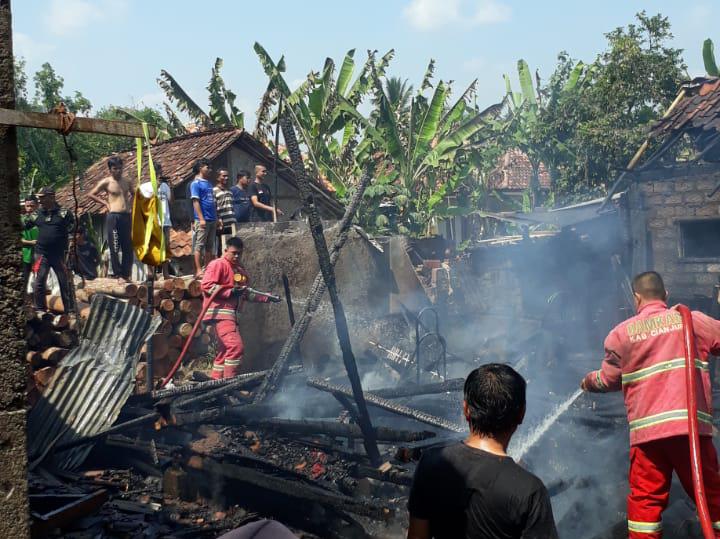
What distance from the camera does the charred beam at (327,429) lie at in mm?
6047

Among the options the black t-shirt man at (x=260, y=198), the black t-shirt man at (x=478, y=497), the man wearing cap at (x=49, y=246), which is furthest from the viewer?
the black t-shirt man at (x=260, y=198)

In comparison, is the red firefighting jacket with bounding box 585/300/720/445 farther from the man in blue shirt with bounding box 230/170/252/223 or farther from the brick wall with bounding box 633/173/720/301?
the man in blue shirt with bounding box 230/170/252/223

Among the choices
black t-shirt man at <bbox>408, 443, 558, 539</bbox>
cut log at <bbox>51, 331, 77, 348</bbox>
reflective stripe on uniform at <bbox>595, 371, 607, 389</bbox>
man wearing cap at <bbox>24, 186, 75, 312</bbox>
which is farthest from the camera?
man wearing cap at <bbox>24, 186, 75, 312</bbox>

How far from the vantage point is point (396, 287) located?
12945 millimetres

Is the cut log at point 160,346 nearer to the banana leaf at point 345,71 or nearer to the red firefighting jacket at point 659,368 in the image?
the red firefighting jacket at point 659,368

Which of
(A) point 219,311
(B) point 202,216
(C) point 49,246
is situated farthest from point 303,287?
(C) point 49,246

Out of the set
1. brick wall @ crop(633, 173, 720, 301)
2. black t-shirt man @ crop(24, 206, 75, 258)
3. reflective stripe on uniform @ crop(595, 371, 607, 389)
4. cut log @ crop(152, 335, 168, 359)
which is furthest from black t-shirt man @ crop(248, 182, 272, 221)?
reflective stripe on uniform @ crop(595, 371, 607, 389)

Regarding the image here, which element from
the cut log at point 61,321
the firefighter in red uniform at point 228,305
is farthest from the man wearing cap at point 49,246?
the firefighter in red uniform at point 228,305

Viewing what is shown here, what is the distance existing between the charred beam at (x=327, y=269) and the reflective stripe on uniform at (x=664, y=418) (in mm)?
2259

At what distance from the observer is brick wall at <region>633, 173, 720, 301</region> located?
11.6m

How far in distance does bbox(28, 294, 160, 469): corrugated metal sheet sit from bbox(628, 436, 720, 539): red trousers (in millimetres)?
5302

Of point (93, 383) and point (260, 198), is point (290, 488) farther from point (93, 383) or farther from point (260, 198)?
point (260, 198)

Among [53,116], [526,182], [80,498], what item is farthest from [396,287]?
[526,182]

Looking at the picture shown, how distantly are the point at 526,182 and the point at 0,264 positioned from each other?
34.9 metres
